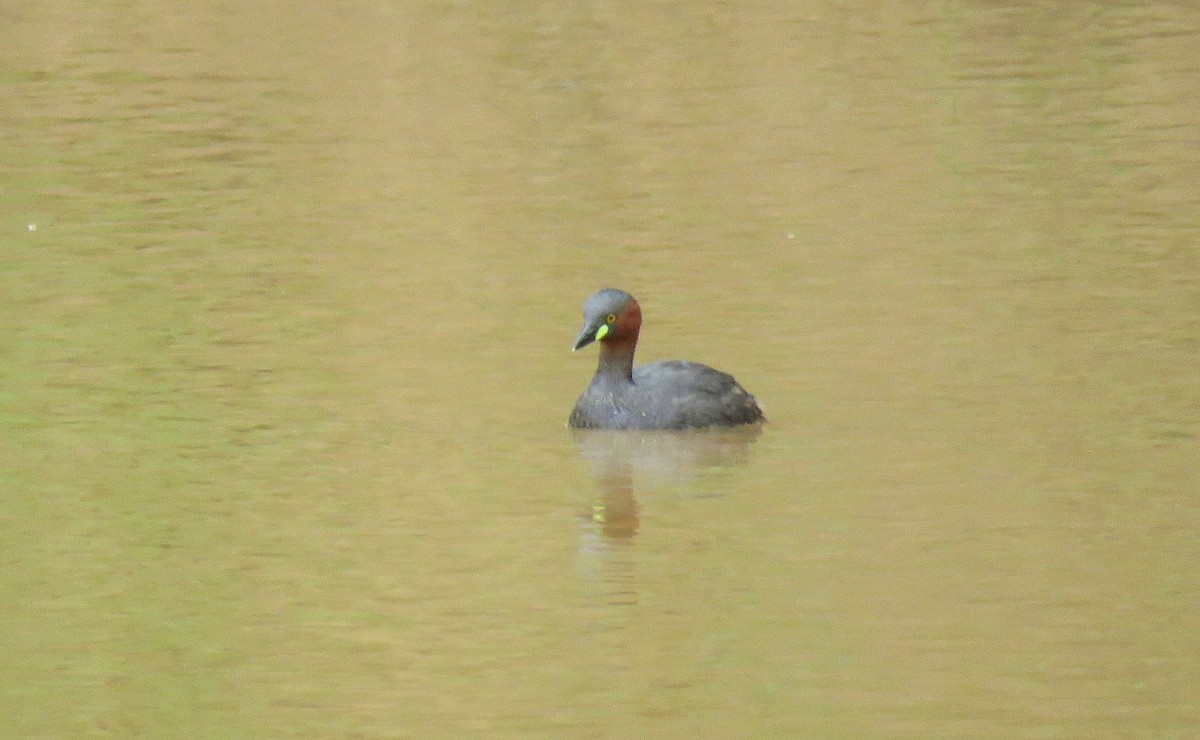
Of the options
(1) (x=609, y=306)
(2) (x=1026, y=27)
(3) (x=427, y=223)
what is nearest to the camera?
(1) (x=609, y=306)

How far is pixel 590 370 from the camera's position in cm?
1373

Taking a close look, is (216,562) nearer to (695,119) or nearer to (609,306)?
(609,306)

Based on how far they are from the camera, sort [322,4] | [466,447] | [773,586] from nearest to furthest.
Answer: [773,586] < [466,447] < [322,4]

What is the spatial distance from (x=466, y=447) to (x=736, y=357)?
2.00m

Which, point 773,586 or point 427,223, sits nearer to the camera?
point 773,586

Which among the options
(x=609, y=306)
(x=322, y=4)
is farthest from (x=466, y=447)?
(x=322, y=4)

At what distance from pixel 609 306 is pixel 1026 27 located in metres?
11.0

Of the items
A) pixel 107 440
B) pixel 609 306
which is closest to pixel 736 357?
pixel 609 306

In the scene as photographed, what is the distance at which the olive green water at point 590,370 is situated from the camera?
29.0ft

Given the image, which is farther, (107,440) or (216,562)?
(107,440)

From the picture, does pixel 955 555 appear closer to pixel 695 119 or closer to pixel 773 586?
pixel 773 586

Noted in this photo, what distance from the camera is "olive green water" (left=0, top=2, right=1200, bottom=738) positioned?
8828 mm

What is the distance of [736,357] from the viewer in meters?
13.5

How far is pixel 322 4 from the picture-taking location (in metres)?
25.2
